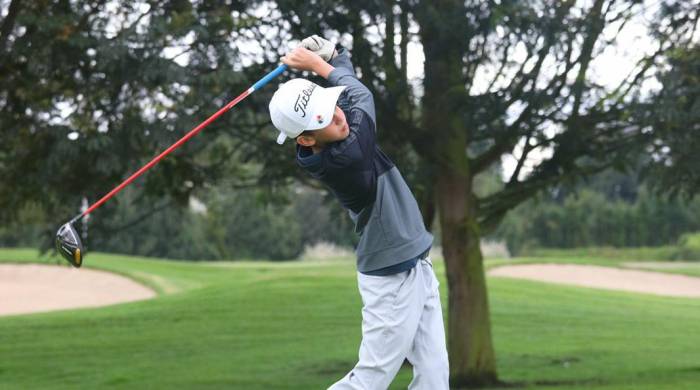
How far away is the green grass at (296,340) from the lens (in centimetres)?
1183

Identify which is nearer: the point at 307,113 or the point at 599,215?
the point at 307,113

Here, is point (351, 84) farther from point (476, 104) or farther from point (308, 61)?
point (476, 104)

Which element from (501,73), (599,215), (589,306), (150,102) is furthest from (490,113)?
(599,215)

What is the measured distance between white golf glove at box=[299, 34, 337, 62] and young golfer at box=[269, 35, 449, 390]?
1.14ft

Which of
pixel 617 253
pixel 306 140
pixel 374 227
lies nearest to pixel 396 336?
pixel 374 227

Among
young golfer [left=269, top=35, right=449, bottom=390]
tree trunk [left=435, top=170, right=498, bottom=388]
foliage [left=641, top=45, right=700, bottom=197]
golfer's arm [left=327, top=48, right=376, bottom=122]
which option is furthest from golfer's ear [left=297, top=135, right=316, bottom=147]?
tree trunk [left=435, top=170, right=498, bottom=388]

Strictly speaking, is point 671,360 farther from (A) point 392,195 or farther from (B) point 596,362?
(A) point 392,195

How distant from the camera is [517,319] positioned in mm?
19000

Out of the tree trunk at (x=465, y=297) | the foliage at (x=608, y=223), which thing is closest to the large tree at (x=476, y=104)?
the tree trunk at (x=465, y=297)

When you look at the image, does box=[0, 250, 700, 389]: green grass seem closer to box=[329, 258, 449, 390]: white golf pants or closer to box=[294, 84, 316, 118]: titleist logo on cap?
box=[329, 258, 449, 390]: white golf pants

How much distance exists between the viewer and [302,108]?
15.5 ft

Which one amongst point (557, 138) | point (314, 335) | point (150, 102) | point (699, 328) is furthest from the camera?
point (699, 328)

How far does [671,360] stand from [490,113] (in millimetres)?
6032

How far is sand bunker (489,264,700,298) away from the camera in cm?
2897
